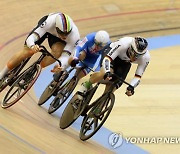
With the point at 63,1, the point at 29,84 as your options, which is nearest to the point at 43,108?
the point at 29,84

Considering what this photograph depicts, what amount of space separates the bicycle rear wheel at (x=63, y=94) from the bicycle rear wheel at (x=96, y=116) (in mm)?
545

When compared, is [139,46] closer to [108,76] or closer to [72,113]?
[108,76]

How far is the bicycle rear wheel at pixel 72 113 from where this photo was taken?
5.93 metres

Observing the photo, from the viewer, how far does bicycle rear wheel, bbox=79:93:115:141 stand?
18.3ft

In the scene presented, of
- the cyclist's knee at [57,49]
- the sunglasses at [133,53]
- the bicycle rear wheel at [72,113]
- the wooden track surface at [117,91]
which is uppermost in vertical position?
the sunglasses at [133,53]

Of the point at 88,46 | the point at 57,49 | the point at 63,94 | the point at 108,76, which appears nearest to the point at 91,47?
the point at 88,46

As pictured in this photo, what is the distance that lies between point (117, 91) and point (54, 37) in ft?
5.76

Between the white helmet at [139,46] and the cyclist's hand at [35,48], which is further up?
the cyclist's hand at [35,48]

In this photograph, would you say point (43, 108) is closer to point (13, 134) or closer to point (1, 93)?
point (1, 93)

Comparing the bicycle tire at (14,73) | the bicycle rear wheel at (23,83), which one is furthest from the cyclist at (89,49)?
the bicycle tire at (14,73)

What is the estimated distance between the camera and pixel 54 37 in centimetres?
591

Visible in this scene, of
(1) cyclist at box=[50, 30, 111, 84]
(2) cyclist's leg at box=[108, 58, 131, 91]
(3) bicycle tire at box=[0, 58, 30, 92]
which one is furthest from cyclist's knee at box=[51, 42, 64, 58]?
(2) cyclist's leg at box=[108, 58, 131, 91]

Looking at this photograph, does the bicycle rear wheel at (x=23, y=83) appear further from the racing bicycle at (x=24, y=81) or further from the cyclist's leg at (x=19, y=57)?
the cyclist's leg at (x=19, y=57)

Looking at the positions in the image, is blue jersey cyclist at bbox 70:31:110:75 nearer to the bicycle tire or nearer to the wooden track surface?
the bicycle tire
